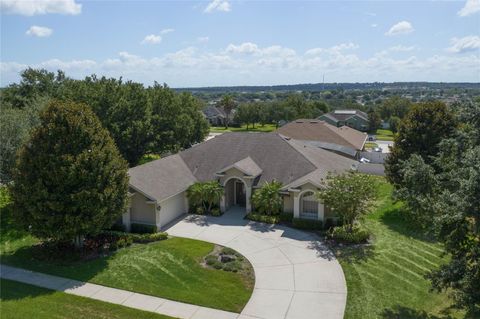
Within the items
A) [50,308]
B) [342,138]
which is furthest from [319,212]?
[342,138]

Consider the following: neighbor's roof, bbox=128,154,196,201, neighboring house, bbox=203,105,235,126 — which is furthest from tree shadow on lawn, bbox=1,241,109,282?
neighboring house, bbox=203,105,235,126

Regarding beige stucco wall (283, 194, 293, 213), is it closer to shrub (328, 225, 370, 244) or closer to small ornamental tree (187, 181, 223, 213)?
shrub (328, 225, 370, 244)

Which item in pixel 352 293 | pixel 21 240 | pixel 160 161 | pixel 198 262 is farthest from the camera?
pixel 160 161

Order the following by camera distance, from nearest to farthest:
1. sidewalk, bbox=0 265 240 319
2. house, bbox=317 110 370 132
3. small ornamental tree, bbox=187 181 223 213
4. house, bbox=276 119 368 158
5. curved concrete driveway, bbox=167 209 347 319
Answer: sidewalk, bbox=0 265 240 319
curved concrete driveway, bbox=167 209 347 319
small ornamental tree, bbox=187 181 223 213
house, bbox=276 119 368 158
house, bbox=317 110 370 132

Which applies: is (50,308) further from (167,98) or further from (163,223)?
(167,98)

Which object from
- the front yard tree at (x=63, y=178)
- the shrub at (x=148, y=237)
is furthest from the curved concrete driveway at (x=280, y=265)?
the front yard tree at (x=63, y=178)

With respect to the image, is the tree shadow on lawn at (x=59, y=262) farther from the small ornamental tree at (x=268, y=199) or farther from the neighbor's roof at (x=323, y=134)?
the neighbor's roof at (x=323, y=134)

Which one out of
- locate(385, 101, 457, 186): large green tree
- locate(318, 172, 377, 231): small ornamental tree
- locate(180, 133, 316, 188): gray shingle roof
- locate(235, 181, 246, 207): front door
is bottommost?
locate(235, 181, 246, 207): front door

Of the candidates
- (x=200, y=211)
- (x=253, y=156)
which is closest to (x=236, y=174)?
(x=253, y=156)
